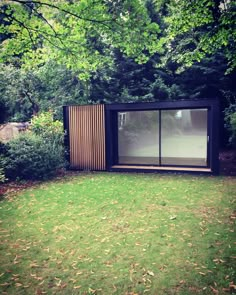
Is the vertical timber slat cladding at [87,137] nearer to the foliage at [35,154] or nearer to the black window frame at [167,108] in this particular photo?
the black window frame at [167,108]

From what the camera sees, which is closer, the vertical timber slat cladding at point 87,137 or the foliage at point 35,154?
the foliage at point 35,154

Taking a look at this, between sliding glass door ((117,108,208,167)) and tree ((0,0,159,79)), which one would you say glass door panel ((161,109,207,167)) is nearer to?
sliding glass door ((117,108,208,167))

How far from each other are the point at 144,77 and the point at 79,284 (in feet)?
52.0

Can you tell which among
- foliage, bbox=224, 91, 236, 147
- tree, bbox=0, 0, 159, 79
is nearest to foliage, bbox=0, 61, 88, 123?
tree, bbox=0, 0, 159, 79

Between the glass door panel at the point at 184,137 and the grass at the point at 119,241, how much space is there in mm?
2906

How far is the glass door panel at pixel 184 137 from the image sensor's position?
11.8 m

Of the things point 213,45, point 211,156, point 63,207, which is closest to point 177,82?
point 213,45

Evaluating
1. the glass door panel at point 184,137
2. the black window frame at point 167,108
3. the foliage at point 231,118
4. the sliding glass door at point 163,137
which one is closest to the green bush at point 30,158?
the black window frame at point 167,108

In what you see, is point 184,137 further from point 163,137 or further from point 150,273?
point 150,273

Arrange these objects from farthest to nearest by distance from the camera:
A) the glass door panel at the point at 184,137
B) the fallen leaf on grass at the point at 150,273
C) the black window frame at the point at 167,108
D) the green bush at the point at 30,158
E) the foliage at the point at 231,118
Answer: the foliage at the point at 231,118 → the glass door panel at the point at 184,137 → the black window frame at the point at 167,108 → the green bush at the point at 30,158 → the fallen leaf on grass at the point at 150,273

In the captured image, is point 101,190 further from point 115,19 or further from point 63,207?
point 115,19

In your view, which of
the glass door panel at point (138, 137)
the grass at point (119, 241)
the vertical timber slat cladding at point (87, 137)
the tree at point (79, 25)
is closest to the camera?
the grass at point (119, 241)

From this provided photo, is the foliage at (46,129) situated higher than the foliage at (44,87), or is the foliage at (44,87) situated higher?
the foliage at (44,87)

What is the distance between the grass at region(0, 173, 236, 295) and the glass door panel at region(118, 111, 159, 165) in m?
3.68
